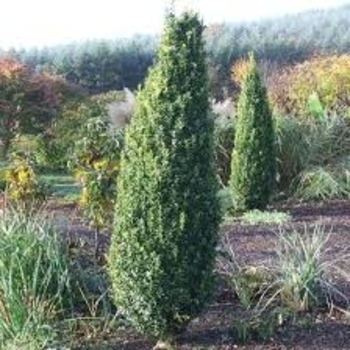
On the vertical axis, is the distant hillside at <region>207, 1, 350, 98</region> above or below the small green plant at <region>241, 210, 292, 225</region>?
above

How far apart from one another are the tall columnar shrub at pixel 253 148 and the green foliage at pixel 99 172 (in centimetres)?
315

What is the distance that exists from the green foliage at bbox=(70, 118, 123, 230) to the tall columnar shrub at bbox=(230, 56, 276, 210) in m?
3.15

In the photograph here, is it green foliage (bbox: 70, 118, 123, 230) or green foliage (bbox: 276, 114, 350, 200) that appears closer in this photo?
green foliage (bbox: 70, 118, 123, 230)

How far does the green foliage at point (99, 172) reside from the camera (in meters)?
7.43

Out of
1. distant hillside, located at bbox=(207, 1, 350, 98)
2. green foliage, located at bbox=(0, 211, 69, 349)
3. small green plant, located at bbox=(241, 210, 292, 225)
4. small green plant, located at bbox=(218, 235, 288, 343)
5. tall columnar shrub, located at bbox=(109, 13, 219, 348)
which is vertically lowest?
small green plant, located at bbox=(241, 210, 292, 225)

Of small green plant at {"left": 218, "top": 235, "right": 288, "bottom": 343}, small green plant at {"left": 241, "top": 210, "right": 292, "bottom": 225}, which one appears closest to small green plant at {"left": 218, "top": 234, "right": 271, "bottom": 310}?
small green plant at {"left": 218, "top": 235, "right": 288, "bottom": 343}

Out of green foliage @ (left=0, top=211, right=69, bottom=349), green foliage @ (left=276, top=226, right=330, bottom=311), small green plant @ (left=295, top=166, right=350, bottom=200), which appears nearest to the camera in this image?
green foliage @ (left=0, top=211, right=69, bottom=349)

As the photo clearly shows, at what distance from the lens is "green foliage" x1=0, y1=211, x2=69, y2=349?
4.99 m

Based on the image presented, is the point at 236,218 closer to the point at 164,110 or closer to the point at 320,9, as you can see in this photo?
the point at 164,110

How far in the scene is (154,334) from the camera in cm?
505

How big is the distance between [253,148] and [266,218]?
3.54ft

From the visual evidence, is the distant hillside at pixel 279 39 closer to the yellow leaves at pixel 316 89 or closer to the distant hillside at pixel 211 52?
the distant hillside at pixel 211 52

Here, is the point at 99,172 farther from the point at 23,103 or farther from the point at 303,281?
the point at 23,103

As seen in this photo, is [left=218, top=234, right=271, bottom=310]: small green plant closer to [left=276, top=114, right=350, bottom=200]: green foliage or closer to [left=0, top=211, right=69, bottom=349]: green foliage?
[left=0, top=211, right=69, bottom=349]: green foliage
